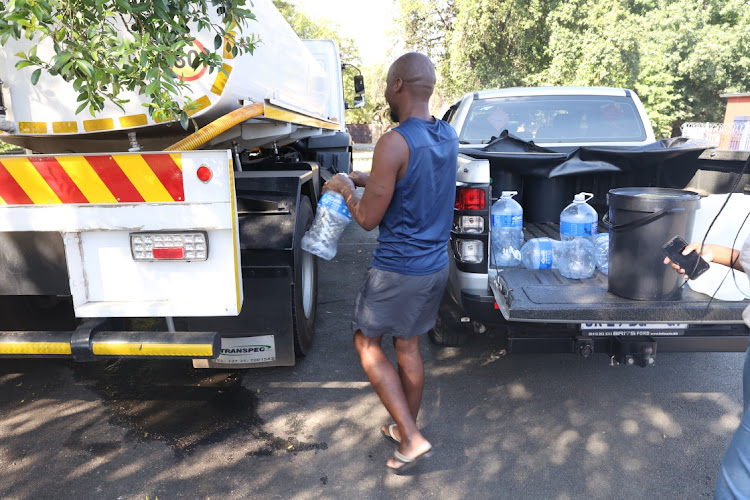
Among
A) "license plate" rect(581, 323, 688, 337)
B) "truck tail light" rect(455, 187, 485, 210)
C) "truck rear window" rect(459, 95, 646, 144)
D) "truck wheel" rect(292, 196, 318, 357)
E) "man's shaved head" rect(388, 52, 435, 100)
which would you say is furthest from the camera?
"truck rear window" rect(459, 95, 646, 144)

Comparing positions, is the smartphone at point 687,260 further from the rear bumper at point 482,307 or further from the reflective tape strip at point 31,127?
the reflective tape strip at point 31,127

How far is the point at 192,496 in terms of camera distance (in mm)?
2594

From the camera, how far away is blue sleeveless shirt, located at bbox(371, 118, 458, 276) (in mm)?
2494

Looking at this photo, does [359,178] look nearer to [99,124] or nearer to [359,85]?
[99,124]

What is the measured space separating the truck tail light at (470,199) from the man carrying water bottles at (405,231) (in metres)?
0.43

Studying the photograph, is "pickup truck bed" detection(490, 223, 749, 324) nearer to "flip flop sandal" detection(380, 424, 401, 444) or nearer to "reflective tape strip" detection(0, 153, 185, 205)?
"flip flop sandal" detection(380, 424, 401, 444)

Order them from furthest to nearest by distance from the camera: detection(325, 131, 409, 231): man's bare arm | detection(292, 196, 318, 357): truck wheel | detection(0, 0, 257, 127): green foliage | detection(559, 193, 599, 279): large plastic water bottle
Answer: detection(292, 196, 318, 357): truck wheel < detection(559, 193, 599, 279): large plastic water bottle < detection(325, 131, 409, 231): man's bare arm < detection(0, 0, 257, 127): green foliage

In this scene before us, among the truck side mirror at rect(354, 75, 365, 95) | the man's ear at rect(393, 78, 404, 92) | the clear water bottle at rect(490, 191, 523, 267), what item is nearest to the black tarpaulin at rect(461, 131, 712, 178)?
the clear water bottle at rect(490, 191, 523, 267)

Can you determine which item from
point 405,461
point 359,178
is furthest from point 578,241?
point 405,461

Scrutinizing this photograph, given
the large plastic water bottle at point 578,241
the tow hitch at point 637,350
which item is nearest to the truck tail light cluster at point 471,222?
the large plastic water bottle at point 578,241

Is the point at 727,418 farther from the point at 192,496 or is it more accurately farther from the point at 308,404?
the point at 192,496

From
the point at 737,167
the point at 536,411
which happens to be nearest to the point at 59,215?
the point at 536,411

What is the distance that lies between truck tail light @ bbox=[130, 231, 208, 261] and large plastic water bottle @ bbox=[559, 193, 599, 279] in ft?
6.90

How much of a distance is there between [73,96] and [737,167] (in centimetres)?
437
